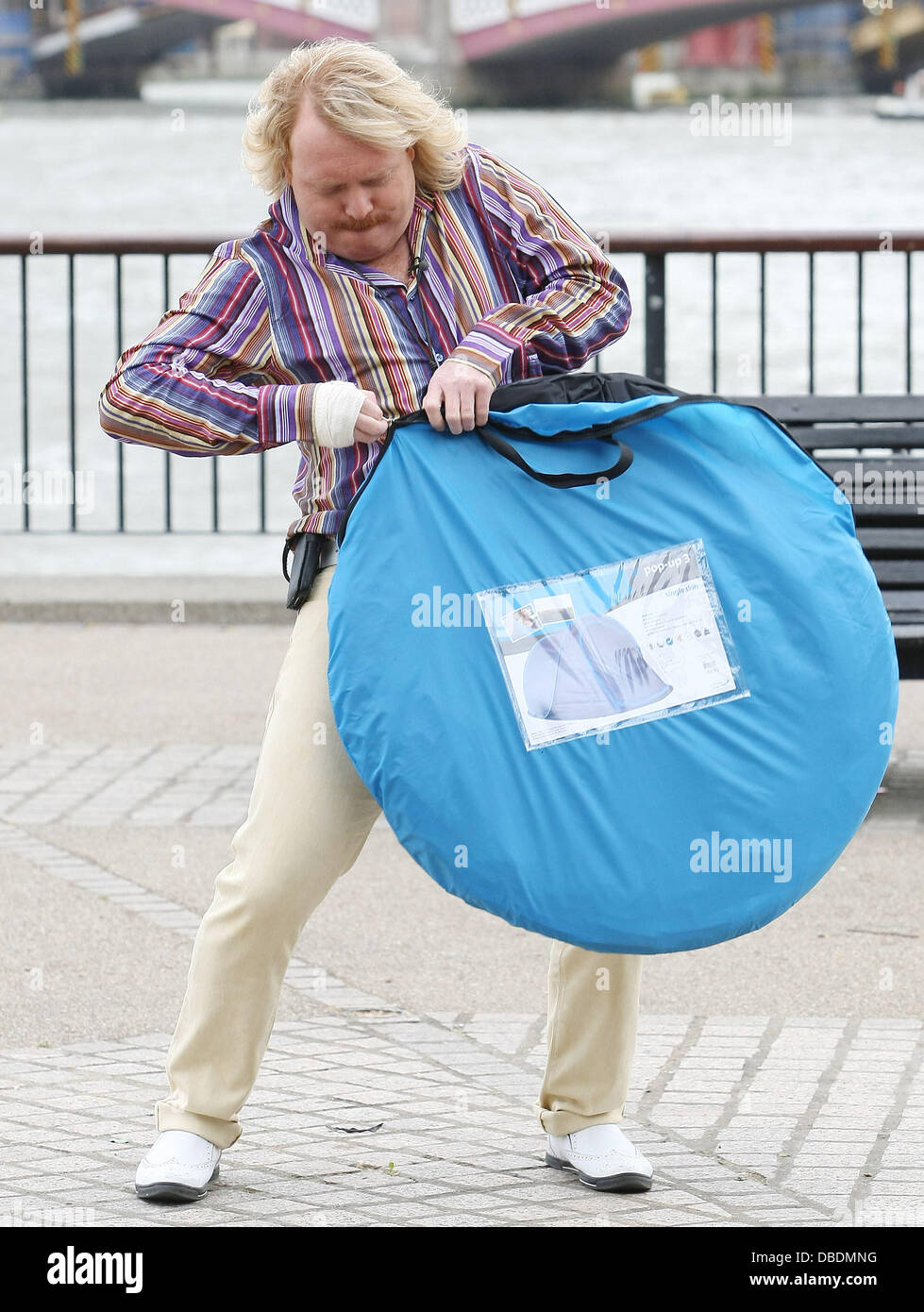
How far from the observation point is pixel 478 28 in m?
55.8

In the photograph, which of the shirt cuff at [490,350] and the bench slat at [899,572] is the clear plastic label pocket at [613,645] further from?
the bench slat at [899,572]

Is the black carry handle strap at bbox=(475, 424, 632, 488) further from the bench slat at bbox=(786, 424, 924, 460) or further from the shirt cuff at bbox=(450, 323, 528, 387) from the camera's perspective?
the bench slat at bbox=(786, 424, 924, 460)

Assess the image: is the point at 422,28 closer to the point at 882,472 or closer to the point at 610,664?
the point at 882,472

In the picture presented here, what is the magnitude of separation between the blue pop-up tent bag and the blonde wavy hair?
372 millimetres

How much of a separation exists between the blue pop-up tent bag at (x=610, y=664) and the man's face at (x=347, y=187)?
29 centimetres

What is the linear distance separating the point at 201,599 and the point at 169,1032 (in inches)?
170

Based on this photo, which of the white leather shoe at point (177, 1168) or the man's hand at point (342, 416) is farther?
the white leather shoe at point (177, 1168)

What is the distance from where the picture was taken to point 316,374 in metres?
2.92

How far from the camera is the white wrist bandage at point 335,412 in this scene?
9.07 ft

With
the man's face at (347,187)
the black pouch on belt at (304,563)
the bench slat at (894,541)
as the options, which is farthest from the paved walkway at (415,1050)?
the man's face at (347,187)

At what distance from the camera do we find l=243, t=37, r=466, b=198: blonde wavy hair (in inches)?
109

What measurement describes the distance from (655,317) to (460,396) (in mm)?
4937
